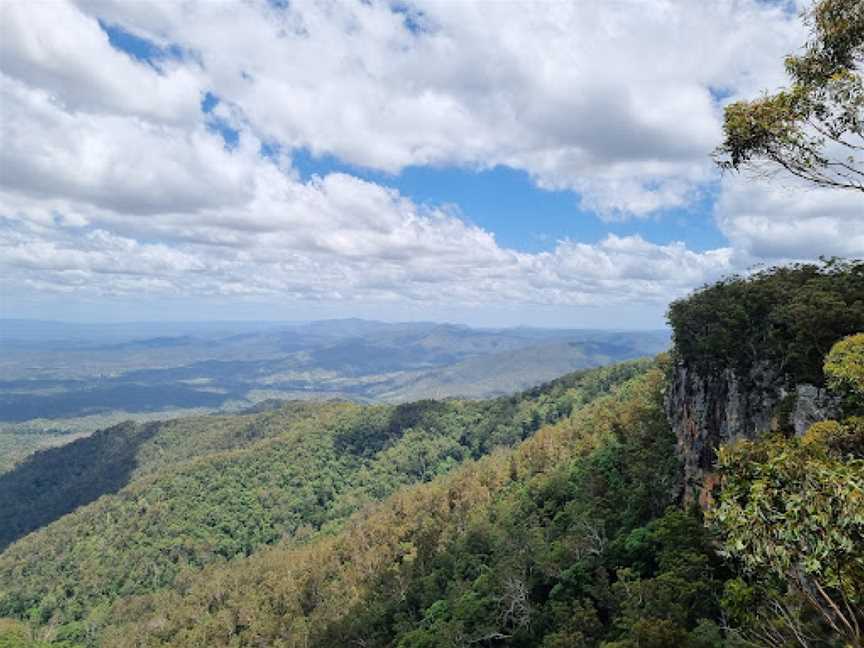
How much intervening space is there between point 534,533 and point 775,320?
32000 mm

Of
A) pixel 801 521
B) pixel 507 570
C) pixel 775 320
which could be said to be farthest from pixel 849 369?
pixel 507 570

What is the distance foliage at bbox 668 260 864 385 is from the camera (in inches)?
1069

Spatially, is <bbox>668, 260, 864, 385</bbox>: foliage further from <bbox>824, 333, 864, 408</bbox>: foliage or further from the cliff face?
<bbox>824, 333, 864, 408</bbox>: foliage

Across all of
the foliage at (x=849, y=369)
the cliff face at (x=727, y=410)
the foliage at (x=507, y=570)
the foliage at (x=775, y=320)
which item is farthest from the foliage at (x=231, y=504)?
the foliage at (x=849, y=369)

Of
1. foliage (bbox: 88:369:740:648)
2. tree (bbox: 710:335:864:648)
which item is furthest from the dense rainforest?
foliage (bbox: 88:369:740:648)

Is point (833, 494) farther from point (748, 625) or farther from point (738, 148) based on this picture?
point (738, 148)

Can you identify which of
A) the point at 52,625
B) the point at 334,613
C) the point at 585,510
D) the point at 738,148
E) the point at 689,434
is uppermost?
the point at 738,148

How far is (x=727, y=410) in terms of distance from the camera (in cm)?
3591

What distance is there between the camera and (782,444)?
12.0 m

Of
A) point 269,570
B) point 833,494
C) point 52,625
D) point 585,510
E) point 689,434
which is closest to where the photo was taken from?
point 833,494

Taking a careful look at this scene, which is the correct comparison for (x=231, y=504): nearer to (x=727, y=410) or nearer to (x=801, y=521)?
(x=727, y=410)

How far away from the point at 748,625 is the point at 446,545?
228 feet

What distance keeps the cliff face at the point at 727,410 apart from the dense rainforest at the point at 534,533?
0.70m

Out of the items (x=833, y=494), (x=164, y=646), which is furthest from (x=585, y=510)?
A: (x=164, y=646)
